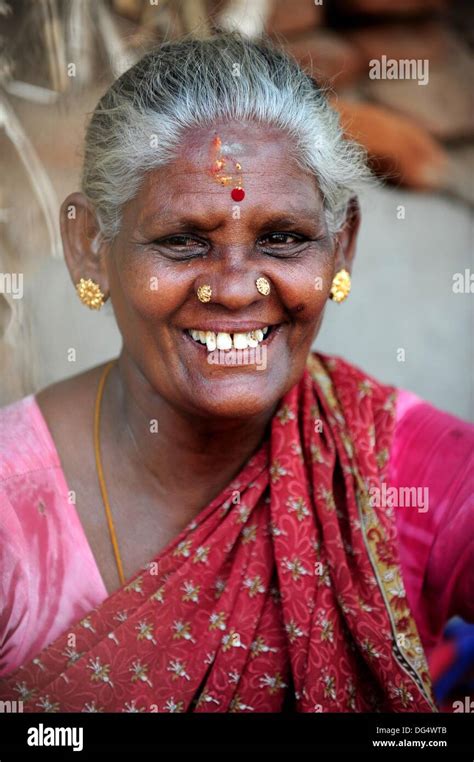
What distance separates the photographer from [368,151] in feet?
9.70

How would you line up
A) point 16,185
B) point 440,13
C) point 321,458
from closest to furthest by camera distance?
point 321,458
point 16,185
point 440,13

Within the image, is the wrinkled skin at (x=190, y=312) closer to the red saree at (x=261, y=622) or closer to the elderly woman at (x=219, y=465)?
the elderly woman at (x=219, y=465)

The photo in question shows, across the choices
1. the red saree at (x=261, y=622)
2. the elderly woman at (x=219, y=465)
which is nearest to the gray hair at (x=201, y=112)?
the elderly woman at (x=219, y=465)

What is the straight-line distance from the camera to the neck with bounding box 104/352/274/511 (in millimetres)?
2219

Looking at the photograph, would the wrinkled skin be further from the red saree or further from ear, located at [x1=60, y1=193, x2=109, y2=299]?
the red saree

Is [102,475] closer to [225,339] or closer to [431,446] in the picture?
[225,339]

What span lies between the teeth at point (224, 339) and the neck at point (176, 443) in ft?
0.82

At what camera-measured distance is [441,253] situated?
3.69 m

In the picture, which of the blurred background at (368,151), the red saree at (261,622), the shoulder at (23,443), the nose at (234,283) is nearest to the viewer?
the nose at (234,283)

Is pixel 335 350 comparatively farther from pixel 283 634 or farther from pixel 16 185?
pixel 283 634

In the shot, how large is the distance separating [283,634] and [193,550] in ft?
0.89

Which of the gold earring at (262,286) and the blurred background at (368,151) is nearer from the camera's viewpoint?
the gold earring at (262,286)

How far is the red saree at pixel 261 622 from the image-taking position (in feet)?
6.68
